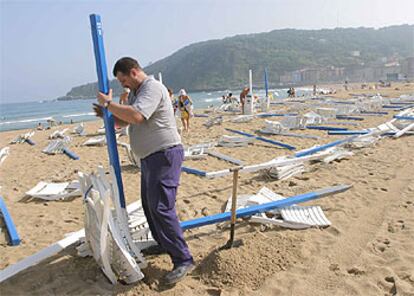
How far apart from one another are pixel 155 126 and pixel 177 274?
119 centimetres

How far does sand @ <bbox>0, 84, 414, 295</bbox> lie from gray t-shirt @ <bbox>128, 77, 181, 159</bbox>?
1.08 meters

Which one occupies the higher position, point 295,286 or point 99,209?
point 99,209

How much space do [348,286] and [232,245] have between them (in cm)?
102

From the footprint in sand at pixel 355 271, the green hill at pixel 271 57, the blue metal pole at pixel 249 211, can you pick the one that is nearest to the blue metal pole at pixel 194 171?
the blue metal pole at pixel 249 211

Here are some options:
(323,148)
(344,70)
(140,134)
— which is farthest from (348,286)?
(344,70)

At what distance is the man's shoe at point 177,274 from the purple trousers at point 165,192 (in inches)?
3.9

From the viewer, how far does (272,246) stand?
10.00 ft

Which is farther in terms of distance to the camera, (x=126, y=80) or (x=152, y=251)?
(x=152, y=251)

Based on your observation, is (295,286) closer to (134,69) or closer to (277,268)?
(277,268)

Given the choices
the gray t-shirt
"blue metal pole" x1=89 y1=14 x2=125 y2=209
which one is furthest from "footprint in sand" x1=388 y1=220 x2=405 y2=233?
"blue metal pole" x1=89 y1=14 x2=125 y2=209

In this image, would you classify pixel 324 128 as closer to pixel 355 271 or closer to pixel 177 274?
pixel 355 271

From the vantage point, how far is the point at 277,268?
9.21 ft

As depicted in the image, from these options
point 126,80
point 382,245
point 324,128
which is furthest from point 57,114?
point 382,245

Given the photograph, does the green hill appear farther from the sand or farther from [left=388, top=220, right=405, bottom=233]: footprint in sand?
[left=388, top=220, right=405, bottom=233]: footprint in sand
